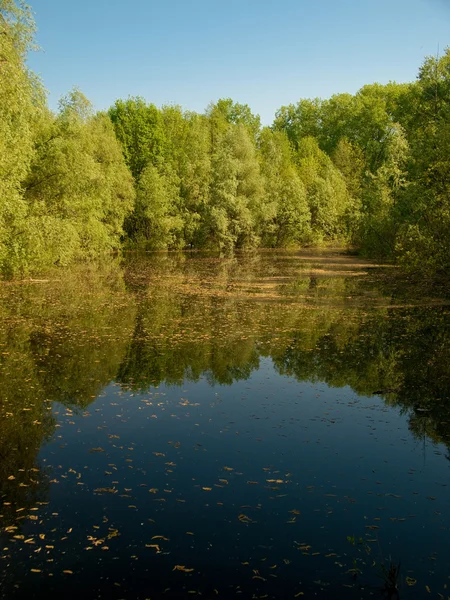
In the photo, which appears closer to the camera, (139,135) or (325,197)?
(139,135)

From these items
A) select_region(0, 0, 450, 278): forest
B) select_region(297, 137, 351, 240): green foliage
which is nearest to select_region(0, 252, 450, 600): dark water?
select_region(0, 0, 450, 278): forest

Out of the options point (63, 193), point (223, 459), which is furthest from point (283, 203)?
point (223, 459)

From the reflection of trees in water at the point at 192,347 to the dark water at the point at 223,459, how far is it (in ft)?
0.32

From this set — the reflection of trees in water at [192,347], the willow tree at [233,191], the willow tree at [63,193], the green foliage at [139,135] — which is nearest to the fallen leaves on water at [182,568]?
the reflection of trees in water at [192,347]

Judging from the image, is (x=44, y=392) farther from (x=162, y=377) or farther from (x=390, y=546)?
(x=390, y=546)

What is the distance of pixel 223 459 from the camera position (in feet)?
33.9

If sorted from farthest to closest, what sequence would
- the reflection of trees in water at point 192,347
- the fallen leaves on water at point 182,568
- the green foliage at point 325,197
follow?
the green foliage at point 325,197
the reflection of trees in water at point 192,347
the fallen leaves on water at point 182,568

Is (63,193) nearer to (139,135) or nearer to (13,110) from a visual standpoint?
(13,110)

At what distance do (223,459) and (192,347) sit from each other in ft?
28.6

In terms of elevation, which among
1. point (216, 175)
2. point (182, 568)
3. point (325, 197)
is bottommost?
point (182, 568)

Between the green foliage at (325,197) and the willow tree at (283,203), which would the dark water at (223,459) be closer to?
the willow tree at (283,203)

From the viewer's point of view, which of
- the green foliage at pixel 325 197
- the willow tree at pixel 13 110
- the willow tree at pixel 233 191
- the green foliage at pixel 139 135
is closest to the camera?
the willow tree at pixel 13 110

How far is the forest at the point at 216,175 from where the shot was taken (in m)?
29.3

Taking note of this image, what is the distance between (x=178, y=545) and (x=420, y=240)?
82.6 feet
